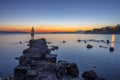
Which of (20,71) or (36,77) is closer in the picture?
(36,77)

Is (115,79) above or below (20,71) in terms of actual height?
below

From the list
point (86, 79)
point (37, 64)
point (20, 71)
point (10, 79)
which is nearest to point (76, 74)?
point (86, 79)

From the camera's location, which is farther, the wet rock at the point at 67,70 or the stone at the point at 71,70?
the stone at the point at 71,70

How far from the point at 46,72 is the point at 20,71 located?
5.24 m

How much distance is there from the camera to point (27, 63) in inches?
1398

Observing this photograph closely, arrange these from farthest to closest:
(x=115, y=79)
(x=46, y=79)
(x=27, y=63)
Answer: (x=27, y=63)
(x=115, y=79)
(x=46, y=79)

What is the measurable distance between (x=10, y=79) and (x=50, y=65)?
6.92 metres

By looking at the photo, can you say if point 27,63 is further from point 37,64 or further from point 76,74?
point 76,74

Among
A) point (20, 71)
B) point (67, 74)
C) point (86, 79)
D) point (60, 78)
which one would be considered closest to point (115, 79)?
point (86, 79)

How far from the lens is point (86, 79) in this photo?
29.7 meters

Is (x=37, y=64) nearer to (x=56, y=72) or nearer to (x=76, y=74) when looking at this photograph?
(x=56, y=72)

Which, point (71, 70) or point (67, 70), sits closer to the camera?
point (67, 70)

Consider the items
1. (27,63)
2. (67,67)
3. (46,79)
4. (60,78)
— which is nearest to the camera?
(46,79)

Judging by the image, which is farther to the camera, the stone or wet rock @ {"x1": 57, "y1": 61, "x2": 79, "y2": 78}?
the stone
